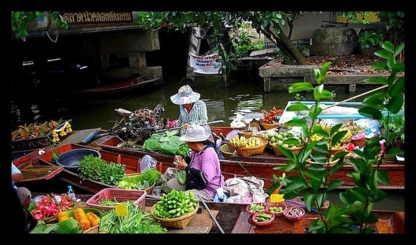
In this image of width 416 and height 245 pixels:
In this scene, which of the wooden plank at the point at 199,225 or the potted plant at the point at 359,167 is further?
the wooden plank at the point at 199,225

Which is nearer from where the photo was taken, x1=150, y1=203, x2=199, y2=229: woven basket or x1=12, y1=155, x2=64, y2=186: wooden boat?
x1=150, y1=203, x2=199, y2=229: woven basket

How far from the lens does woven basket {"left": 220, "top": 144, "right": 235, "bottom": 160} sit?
6626 millimetres

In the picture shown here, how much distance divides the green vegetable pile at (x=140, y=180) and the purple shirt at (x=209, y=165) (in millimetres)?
1026

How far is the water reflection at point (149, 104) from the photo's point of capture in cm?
1372

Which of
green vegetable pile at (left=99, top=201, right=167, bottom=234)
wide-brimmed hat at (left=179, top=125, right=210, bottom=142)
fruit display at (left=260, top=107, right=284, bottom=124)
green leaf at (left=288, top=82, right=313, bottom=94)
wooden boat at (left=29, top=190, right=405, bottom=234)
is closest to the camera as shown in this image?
green leaf at (left=288, top=82, right=313, bottom=94)

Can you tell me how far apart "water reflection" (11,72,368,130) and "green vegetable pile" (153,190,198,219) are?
8.39 meters

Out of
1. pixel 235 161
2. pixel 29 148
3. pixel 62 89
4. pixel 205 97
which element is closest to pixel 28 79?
pixel 62 89

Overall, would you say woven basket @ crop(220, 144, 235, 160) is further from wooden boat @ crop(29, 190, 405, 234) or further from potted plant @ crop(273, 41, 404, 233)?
potted plant @ crop(273, 41, 404, 233)

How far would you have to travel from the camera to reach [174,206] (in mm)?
3955

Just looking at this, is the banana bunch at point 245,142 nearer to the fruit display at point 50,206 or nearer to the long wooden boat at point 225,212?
the long wooden boat at point 225,212

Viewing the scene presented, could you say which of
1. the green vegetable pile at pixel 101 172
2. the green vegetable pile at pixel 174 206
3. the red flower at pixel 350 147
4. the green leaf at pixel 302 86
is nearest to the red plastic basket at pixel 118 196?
the green vegetable pile at pixel 174 206

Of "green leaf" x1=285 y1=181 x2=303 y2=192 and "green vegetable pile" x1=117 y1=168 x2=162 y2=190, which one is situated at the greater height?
"green leaf" x1=285 y1=181 x2=303 y2=192

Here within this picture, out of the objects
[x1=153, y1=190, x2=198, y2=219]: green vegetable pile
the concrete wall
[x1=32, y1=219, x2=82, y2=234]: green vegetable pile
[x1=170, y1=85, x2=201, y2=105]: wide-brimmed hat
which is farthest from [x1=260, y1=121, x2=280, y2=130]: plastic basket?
the concrete wall
